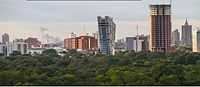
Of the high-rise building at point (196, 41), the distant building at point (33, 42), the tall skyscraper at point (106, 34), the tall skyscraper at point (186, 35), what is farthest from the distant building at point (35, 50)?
the high-rise building at point (196, 41)

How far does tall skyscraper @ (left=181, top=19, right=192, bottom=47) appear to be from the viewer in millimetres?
4777

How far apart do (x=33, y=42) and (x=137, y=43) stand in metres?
1.46

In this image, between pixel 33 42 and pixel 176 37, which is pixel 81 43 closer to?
pixel 33 42

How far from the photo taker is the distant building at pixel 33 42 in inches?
185

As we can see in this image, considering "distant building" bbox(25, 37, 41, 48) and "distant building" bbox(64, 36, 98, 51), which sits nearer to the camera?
"distant building" bbox(25, 37, 41, 48)

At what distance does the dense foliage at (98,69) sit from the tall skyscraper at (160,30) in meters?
0.69

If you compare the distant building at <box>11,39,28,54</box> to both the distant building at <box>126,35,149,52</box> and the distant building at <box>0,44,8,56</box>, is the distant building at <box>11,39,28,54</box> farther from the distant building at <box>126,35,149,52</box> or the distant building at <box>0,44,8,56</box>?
the distant building at <box>126,35,149,52</box>

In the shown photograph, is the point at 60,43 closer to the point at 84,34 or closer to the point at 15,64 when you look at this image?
the point at 84,34

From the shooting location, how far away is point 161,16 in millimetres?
5559

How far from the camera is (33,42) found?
4809 mm

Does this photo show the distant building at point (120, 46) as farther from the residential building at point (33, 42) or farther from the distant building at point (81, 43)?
the residential building at point (33, 42)

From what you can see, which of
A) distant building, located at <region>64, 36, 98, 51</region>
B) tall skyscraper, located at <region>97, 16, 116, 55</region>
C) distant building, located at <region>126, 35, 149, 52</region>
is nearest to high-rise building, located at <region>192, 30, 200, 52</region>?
distant building, located at <region>126, 35, 149, 52</region>

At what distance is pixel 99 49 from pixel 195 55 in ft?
4.46

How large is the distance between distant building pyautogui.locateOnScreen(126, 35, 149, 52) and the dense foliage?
204 millimetres
